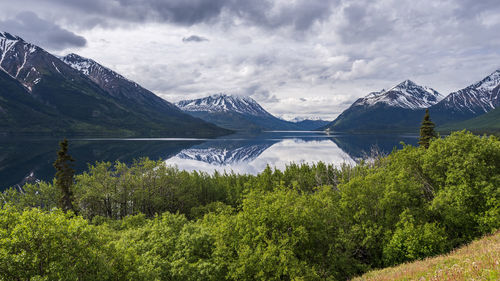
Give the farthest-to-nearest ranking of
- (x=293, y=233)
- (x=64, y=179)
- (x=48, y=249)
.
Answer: (x=64, y=179), (x=293, y=233), (x=48, y=249)

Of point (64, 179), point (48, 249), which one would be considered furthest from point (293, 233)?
point (64, 179)

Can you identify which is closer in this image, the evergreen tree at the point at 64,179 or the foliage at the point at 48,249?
the foliage at the point at 48,249

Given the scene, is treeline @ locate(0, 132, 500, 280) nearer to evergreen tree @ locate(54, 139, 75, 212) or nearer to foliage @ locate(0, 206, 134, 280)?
foliage @ locate(0, 206, 134, 280)

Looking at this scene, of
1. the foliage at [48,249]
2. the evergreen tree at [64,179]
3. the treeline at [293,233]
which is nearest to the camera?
the foliage at [48,249]

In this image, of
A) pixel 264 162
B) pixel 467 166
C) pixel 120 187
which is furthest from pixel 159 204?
pixel 264 162

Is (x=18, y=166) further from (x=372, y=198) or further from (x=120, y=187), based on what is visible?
(x=372, y=198)

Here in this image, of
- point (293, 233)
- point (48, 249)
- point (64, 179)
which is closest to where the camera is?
point (48, 249)

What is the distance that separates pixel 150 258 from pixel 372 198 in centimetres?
2939

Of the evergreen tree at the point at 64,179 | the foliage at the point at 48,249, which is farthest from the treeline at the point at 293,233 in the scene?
the evergreen tree at the point at 64,179

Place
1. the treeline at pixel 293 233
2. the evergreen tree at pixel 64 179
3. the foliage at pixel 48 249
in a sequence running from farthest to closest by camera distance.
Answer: the evergreen tree at pixel 64 179
the treeline at pixel 293 233
the foliage at pixel 48 249

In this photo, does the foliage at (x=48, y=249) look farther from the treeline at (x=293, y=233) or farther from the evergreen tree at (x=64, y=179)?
the evergreen tree at (x=64, y=179)

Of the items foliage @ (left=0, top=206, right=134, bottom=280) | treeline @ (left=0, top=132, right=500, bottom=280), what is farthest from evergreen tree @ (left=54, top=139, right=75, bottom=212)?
foliage @ (left=0, top=206, right=134, bottom=280)

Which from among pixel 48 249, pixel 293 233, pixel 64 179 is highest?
pixel 64 179

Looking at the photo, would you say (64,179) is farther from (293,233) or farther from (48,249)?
(293,233)
